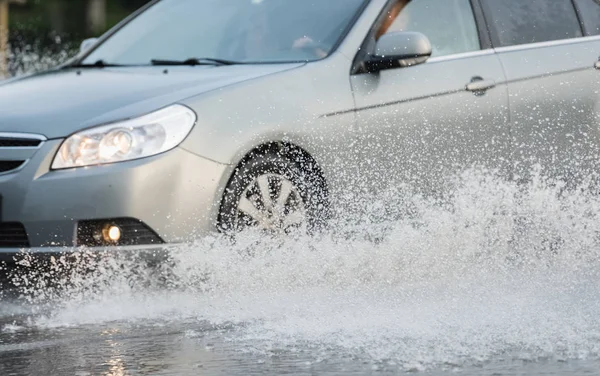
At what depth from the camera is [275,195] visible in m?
7.13

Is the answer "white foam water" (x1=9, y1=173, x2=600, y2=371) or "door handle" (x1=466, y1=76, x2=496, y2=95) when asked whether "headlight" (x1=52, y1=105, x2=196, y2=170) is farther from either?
"door handle" (x1=466, y1=76, x2=496, y2=95)

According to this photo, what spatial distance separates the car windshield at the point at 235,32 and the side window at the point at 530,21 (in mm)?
952

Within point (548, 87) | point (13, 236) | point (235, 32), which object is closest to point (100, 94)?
point (13, 236)

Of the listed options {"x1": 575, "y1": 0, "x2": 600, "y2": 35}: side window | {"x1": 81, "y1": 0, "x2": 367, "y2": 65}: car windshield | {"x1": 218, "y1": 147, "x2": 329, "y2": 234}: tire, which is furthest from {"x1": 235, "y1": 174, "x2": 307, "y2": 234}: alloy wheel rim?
{"x1": 575, "y1": 0, "x2": 600, "y2": 35}: side window

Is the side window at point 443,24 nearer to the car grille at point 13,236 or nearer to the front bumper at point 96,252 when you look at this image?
the front bumper at point 96,252

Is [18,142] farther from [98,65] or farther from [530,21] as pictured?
[530,21]

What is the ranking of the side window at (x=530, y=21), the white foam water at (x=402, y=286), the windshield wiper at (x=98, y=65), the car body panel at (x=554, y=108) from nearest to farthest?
1. the white foam water at (x=402, y=286)
2. the car body panel at (x=554, y=108)
3. the windshield wiper at (x=98, y=65)
4. the side window at (x=530, y=21)

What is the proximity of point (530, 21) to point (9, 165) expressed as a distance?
329 centimetres

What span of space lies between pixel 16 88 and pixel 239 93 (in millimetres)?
1241

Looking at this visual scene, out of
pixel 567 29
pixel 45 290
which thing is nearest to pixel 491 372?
pixel 45 290

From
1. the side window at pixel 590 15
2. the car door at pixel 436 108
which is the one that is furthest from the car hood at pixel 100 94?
the side window at pixel 590 15

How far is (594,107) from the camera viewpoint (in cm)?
864

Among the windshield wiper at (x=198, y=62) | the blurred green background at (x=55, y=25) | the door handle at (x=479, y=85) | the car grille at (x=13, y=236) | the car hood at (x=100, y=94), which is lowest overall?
the car grille at (x=13, y=236)

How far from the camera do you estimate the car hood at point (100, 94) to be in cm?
691
